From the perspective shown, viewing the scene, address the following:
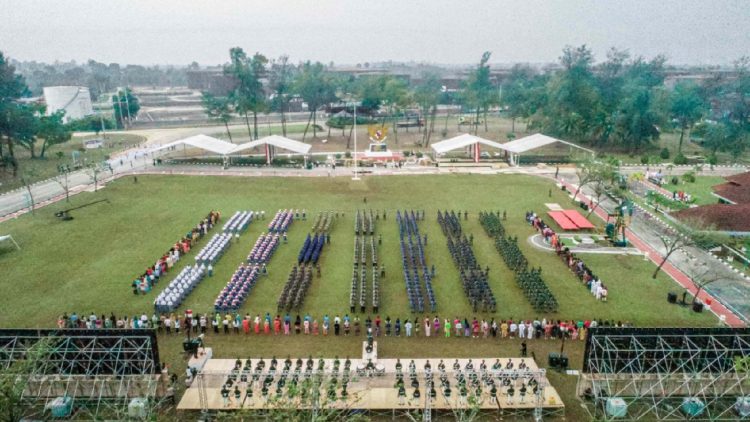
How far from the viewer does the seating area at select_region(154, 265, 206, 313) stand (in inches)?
941

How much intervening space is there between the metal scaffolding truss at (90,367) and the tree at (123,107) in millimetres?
82786

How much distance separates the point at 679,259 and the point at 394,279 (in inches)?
718

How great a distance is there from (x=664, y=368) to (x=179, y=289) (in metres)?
21.9

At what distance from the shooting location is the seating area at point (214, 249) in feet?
96.7

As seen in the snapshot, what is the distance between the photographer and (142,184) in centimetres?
4791

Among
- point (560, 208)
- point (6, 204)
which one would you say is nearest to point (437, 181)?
point (560, 208)

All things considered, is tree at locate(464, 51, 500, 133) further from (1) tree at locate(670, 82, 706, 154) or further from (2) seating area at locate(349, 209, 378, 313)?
(2) seating area at locate(349, 209, 378, 313)

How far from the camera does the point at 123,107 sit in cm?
9350

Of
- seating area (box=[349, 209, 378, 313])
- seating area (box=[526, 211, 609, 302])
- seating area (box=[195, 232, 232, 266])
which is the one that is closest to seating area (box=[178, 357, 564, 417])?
seating area (box=[349, 209, 378, 313])

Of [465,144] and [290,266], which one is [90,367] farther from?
[465,144]

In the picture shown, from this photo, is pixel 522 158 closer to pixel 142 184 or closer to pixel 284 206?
pixel 284 206

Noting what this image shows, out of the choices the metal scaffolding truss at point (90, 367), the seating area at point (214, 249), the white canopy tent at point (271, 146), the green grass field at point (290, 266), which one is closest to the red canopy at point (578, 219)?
the green grass field at point (290, 266)

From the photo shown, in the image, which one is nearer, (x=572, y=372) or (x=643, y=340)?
(x=643, y=340)

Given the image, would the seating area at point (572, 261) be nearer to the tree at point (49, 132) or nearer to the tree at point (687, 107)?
the tree at point (687, 107)
